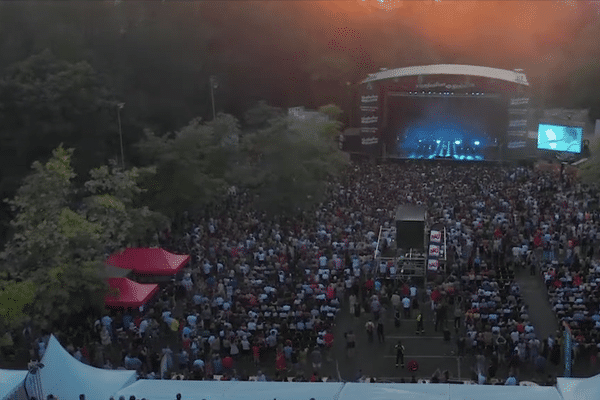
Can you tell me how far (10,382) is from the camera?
54.2 ft

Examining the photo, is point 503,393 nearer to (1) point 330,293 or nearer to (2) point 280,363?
(2) point 280,363

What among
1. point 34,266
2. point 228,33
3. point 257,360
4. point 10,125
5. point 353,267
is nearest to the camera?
point 257,360

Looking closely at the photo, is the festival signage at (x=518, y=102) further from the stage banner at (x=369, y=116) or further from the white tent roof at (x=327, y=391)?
the white tent roof at (x=327, y=391)

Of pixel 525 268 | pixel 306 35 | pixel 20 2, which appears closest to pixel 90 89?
Answer: pixel 20 2

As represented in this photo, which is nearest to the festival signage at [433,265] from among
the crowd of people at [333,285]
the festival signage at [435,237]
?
the crowd of people at [333,285]

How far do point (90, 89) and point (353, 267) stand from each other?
21.4 meters

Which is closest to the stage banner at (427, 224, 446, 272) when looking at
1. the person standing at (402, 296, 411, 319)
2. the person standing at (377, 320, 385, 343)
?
the person standing at (402, 296, 411, 319)

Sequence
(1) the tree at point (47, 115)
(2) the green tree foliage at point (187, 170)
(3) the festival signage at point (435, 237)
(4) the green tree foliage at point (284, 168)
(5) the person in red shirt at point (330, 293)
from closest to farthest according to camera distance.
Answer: (5) the person in red shirt at point (330, 293), (3) the festival signage at point (435, 237), (2) the green tree foliage at point (187, 170), (4) the green tree foliage at point (284, 168), (1) the tree at point (47, 115)

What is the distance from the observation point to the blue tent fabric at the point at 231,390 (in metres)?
16.3

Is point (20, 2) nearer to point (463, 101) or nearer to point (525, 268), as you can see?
point (463, 101)

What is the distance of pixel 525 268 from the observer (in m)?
28.0

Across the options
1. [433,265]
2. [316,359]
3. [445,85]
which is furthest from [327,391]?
[445,85]

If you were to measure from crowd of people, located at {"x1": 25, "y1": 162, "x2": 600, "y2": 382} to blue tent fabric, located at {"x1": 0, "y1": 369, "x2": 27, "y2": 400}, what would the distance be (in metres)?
3.58

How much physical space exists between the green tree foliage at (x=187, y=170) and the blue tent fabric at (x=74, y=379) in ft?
57.2
